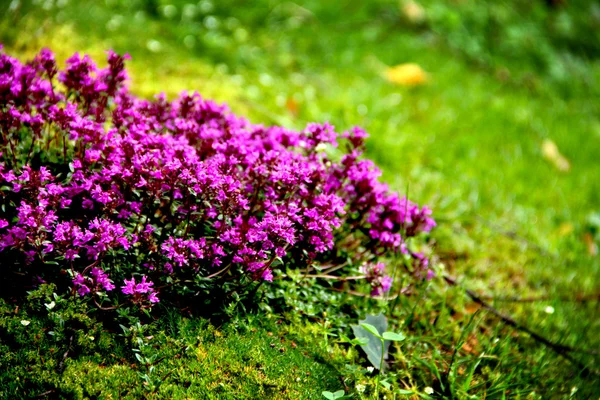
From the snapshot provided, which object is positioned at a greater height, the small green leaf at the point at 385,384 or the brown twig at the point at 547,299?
the small green leaf at the point at 385,384

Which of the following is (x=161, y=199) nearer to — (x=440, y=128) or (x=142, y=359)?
(x=142, y=359)

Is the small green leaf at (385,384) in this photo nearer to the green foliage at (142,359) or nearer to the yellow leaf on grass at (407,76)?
the green foliage at (142,359)

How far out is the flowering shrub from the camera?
7.61 ft

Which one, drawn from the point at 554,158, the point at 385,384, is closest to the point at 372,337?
the point at 385,384

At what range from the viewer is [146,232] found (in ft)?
7.86

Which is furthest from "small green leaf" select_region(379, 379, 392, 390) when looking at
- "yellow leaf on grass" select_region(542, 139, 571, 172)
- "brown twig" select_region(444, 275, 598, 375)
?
"yellow leaf on grass" select_region(542, 139, 571, 172)

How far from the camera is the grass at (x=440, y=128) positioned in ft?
9.93

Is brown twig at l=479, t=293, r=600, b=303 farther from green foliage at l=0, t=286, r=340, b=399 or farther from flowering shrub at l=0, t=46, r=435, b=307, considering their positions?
green foliage at l=0, t=286, r=340, b=399

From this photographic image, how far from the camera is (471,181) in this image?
498 centimetres

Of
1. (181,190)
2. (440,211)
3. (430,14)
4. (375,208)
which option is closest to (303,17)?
(430,14)

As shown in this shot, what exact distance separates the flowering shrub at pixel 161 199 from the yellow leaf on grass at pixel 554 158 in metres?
3.49

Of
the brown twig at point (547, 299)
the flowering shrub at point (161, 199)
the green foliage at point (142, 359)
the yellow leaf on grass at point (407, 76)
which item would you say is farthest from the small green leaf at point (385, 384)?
the yellow leaf on grass at point (407, 76)

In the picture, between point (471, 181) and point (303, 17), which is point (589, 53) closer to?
point (303, 17)

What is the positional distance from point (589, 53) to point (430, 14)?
3.35 m
